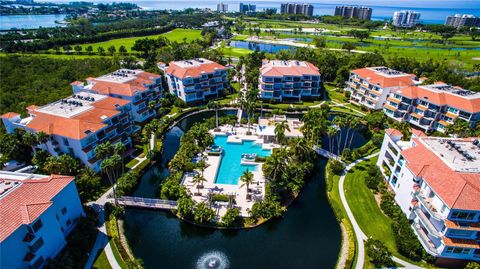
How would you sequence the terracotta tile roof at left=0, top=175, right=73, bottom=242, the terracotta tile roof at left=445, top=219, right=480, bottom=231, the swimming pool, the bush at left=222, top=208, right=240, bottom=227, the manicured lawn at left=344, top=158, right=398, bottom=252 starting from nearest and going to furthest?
the terracotta tile roof at left=0, top=175, right=73, bottom=242, the terracotta tile roof at left=445, top=219, right=480, bottom=231, the manicured lawn at left=344, top=158, right=398, bottom=252, the bush at left=222, top=208, right=240, bottom=227, the swimming pool

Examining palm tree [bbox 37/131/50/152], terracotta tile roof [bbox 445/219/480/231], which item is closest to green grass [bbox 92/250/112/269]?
palm tree [bbox 37/131/50/152]

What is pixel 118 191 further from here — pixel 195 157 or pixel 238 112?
pixel 238 112

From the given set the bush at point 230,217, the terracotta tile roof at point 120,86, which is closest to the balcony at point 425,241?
the bush at point 230,217

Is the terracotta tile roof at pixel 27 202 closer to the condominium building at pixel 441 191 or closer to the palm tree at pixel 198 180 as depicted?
the palm tree at pixel 198 180

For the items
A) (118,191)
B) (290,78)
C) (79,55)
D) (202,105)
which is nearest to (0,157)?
(118,191)

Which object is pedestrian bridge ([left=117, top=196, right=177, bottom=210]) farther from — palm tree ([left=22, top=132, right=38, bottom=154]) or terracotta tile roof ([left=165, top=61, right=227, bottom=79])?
terracotta tile roof ([left=165, top=61, right=227, bottom=79])

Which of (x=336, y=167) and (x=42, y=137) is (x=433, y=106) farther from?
(x=42, y=137)

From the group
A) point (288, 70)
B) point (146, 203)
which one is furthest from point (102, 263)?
point (288, 70)
